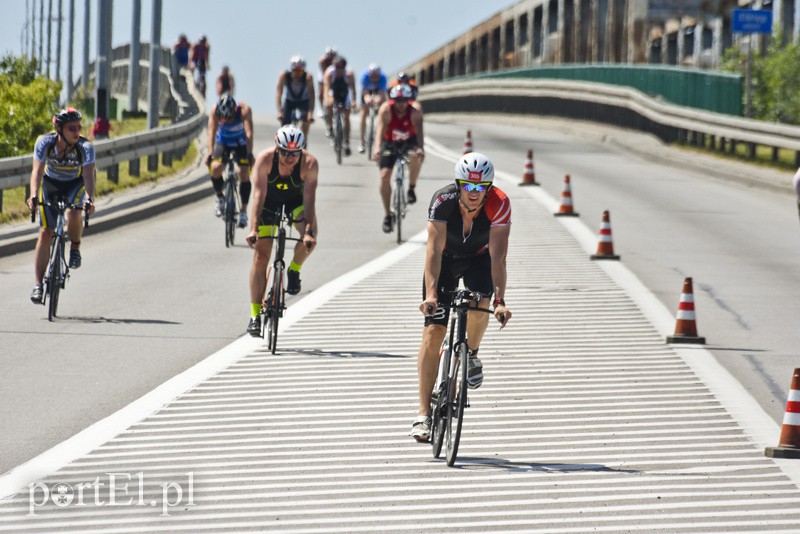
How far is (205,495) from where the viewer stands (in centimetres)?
745

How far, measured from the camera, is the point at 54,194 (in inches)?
540

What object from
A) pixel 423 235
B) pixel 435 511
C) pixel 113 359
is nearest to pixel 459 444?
pixel 435 511

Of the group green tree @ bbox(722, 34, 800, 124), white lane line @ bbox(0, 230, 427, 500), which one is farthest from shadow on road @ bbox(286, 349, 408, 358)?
green tree @ bbox(722, 34, 800, 124)

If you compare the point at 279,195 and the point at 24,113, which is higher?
the point at 24,113

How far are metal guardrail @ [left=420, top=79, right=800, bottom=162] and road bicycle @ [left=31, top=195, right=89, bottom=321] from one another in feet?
56.8

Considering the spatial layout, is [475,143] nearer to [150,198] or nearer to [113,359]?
[150,198]

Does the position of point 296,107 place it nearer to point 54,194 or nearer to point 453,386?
point 54,194

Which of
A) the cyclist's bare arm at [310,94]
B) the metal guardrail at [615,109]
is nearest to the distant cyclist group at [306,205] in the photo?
the cyclist's bare arm at [310,94]

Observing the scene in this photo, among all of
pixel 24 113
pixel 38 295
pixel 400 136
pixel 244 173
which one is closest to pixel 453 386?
pixel 38 295

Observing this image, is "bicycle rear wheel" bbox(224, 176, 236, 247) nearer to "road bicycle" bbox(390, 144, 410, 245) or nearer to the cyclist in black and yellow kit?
"road bicycle" bbox(390, 144, 410, 245)

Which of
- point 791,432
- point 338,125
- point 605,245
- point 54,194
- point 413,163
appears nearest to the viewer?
point 791,432

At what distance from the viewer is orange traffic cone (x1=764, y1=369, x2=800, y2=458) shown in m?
8.39

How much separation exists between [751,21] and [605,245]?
14.2m

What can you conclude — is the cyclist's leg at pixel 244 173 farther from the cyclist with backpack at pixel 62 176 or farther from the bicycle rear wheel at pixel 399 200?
the cyclist with backpack at pixel 62 176
